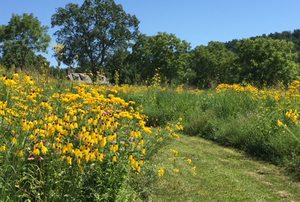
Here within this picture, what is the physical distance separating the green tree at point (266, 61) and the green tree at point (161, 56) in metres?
6.52

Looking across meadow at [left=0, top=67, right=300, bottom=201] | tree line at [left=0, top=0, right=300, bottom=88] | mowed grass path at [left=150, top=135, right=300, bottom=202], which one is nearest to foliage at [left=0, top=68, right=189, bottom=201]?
meadow at [left=0, top=67, right=300, bottom=201]

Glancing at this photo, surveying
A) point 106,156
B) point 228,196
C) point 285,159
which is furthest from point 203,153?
point 106,156

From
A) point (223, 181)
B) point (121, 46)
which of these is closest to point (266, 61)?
point (121, 46)

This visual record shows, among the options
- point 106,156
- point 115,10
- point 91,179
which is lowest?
point 91,179

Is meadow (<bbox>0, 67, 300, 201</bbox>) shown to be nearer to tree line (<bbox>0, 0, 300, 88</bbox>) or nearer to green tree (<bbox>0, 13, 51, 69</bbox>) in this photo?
tree line (<bbox>0, 0, 300, 88</bbox>)

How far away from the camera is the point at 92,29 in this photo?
33062mm

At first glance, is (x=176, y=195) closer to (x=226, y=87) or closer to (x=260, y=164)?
(x=260, y=164)

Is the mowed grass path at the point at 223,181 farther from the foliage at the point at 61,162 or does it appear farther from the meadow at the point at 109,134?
the foliage at the point at 61,162

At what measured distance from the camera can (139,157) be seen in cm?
271

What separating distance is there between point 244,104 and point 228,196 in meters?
4.07

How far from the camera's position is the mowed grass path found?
3318mm

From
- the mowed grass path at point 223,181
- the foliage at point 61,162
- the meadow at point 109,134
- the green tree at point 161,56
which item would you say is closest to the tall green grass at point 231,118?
the meadow at point 109,134

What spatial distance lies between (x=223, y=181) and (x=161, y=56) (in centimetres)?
2891

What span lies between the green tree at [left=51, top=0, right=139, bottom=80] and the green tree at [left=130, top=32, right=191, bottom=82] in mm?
2388
